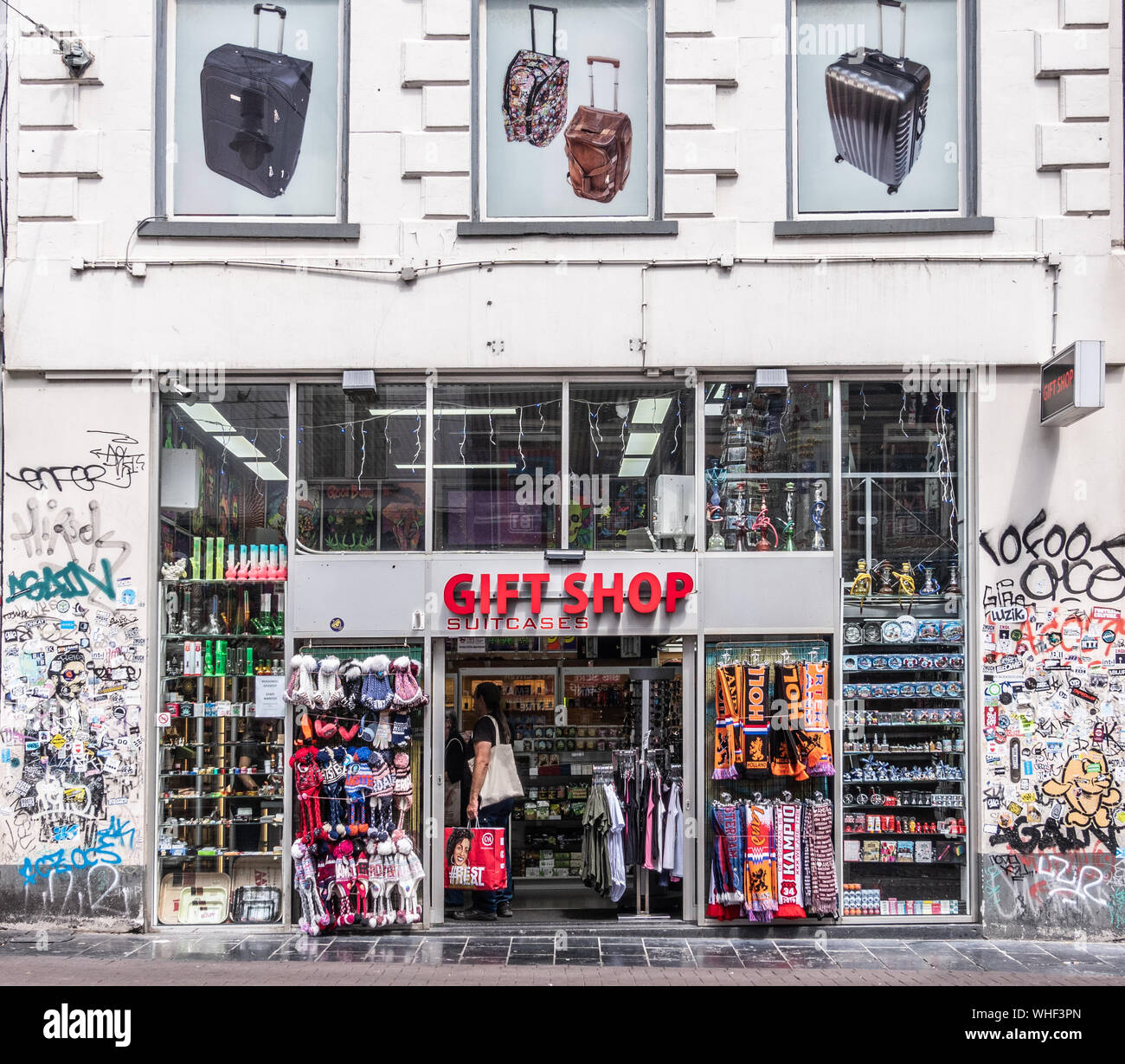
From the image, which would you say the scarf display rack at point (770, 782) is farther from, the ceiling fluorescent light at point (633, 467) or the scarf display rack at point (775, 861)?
the ceiling fluorescent light at point (633, 467)

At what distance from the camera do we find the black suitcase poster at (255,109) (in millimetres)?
9875

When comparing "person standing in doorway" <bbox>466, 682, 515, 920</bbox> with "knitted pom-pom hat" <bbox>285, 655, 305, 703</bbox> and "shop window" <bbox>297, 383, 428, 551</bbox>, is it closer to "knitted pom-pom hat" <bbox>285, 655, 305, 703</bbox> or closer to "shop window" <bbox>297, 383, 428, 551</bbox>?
"knitted pom-pom hat" <bbox>285, 655, 305, 703</bbox>

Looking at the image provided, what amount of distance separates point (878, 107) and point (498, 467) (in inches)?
176

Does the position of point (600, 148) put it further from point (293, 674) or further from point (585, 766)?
point (585, 766)

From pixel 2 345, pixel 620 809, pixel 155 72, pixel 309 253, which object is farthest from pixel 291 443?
pixel 620 809

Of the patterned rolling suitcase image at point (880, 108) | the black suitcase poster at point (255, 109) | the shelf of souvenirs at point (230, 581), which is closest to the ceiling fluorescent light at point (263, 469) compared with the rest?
the shelf of souvenirs at point (230, 581)

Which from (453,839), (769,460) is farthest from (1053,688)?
(453,839)

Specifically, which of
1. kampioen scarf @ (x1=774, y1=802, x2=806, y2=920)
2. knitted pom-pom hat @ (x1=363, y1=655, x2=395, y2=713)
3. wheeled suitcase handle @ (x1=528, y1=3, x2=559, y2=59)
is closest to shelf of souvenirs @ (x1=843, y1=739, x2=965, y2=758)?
kampioen scarf @ (x1=774, y1=802, x2=806, y2=920)

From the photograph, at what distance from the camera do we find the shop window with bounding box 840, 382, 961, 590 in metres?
9.57

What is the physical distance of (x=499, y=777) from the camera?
378 inches

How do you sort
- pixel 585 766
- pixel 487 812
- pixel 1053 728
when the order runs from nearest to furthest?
1. pixel 1053 728
2. pixel 487 812
3. pixel 585 766

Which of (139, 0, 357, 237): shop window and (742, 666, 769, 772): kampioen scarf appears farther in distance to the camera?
(139, 0, 357, 237): shop window

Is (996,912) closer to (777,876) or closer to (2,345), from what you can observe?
(777,876)

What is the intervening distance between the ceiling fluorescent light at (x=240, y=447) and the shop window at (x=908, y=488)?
493 centimetres
